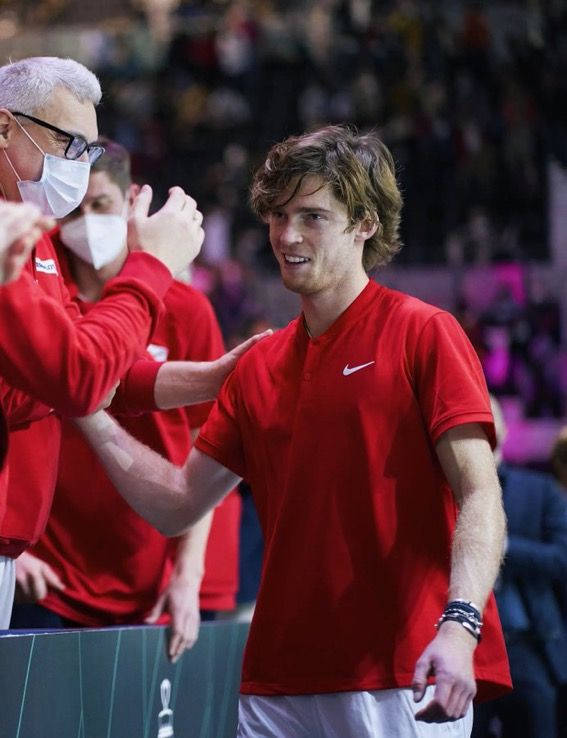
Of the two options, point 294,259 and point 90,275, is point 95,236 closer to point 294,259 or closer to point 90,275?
point 90,275

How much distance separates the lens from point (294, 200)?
3.01 m

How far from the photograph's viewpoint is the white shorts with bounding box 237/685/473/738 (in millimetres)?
2672

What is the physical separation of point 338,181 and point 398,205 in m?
0.21

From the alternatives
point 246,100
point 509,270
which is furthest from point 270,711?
point 246,100

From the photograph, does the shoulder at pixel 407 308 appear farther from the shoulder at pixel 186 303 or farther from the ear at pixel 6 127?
the shoulder at pixel 186 303

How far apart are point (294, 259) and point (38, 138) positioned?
25.2 inches

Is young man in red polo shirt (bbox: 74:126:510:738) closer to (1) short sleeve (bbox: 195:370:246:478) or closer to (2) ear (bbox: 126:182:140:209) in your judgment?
(1) short sleeve (bbox: 195:370:246:478)

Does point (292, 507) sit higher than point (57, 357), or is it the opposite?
point (57, 357)

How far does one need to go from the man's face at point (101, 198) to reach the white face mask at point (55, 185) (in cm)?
105

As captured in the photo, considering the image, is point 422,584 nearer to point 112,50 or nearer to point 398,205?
point 398,205

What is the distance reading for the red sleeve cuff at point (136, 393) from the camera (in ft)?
Result: 11.1

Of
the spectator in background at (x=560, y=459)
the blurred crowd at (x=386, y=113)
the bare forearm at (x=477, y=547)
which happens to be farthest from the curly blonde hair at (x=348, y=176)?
the blurred crowd at (x=386, y=113)

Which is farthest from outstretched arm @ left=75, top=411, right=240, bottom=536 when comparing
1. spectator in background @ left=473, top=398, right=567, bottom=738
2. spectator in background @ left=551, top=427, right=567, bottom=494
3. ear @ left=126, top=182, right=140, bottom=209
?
spectator in background @ left=551, top=427, right=567, bottom=494

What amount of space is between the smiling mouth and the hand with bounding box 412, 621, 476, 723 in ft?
3.16
